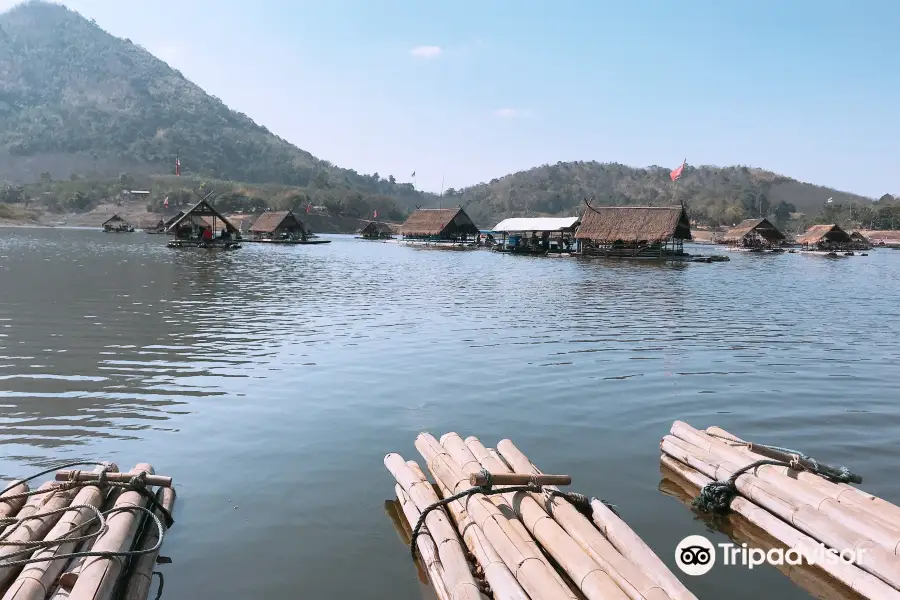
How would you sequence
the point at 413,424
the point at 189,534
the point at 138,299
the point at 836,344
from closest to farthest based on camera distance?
the point at 189,534, the point at 413,424, the point at 836,344, the point at 138,299

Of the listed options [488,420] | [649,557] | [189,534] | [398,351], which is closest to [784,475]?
[649,557]

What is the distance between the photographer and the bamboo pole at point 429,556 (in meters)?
5.36

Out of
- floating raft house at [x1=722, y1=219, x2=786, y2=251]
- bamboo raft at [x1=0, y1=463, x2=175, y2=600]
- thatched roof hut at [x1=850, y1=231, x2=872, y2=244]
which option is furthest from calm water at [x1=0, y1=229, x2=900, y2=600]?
thatched roof hut at [x1=850, y1=231, x2=872, y2=244]

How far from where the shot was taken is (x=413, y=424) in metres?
10.1

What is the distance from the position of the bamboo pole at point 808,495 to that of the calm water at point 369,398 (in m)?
0.74

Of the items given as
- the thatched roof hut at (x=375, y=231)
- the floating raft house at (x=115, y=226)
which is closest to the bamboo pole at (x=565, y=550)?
the thatched roof hut at (x=375, y=231)

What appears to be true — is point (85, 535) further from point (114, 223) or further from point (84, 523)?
point (114, 223)

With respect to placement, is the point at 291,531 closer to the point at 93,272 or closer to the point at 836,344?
the point at 836,344

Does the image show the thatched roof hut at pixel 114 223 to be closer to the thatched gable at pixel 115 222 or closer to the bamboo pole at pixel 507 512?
the thatched gable at pixel 115 222

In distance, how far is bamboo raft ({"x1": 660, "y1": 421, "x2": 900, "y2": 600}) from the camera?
5.55m

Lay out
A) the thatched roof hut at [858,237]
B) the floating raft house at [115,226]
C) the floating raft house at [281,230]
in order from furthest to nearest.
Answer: the floating raft house at [115,226] < the thatched roof hut at [858,237] < the floating raft house at [281,230]

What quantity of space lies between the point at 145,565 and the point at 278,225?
72.9 meters

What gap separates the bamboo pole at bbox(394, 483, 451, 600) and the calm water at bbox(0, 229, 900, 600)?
0.85 feet

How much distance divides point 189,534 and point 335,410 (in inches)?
164
